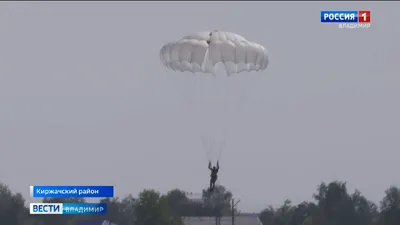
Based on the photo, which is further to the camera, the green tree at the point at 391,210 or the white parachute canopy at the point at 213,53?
the green tree at the point at 391,210

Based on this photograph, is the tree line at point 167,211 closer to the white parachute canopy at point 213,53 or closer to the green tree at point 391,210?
the green tree at point 391,210

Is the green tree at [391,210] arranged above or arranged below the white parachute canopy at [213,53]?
below

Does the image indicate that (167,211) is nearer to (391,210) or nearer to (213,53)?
(391,210)

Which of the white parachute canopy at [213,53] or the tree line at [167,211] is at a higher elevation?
the white parachute canopy at [213,53]

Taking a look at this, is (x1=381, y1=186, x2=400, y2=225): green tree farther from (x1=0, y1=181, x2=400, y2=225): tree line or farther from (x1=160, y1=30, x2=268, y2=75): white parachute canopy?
(x1=160, y1=30, x2=268, y2=75): white parachute canopy

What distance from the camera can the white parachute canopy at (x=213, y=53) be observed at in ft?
209

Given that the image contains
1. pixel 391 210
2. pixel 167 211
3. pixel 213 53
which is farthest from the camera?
pixel 167 211

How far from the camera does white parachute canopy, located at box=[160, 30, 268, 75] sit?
63.8 metres

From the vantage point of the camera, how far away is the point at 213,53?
63.8 meters

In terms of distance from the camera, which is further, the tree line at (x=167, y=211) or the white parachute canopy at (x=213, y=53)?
the tree line at (x=167, y=211)

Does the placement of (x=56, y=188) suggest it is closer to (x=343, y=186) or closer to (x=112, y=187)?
(x=112, y=187)

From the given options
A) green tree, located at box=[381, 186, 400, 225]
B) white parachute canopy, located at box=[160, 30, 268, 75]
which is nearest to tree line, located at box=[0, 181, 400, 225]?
green tree, located at box=[381, 186, 400, 225]

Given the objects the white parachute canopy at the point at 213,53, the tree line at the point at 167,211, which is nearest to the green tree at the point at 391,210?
the tree line at the point at 167,211

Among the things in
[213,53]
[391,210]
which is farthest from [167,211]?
[213,53]
